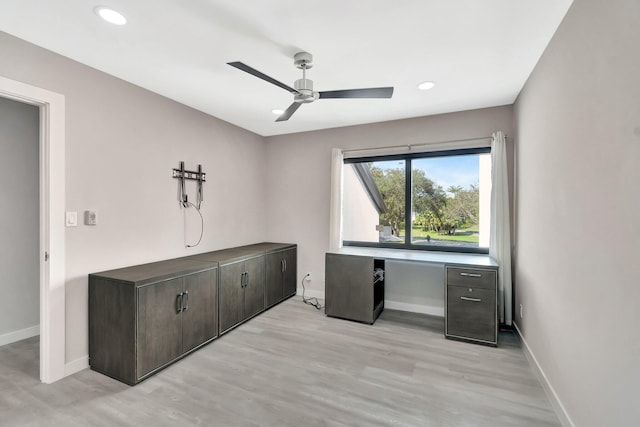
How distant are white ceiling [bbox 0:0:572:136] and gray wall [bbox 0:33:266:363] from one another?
0.54 feet

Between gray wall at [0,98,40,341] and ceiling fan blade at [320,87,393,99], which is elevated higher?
ceiling fan blade at [320,87,393,99]

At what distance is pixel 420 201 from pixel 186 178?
2.96m

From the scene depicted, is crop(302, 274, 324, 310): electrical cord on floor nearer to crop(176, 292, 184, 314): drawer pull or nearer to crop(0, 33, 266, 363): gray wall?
crop(0, 33, 266, 363): gray wall

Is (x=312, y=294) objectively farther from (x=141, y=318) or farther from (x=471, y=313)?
(x=141, y=318)

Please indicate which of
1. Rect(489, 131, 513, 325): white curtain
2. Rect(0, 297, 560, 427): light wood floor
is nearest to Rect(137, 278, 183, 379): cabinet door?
Rect(0, 297, 560, 427): light wood floor

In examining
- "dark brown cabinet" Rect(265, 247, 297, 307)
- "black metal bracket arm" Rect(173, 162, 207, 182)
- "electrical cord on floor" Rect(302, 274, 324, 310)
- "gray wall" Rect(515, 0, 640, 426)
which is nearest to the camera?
"gray wall" Rect(515, 0, 640, 426)

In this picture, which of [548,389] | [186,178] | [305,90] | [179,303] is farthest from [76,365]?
[548,389]

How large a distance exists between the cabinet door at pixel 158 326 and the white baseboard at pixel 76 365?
61 cm

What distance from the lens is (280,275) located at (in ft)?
13.4

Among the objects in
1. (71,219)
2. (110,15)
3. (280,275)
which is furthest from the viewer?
(280,275)

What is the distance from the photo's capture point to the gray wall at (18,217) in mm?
2814

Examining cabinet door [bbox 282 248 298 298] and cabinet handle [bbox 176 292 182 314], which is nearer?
cabinet handle [bbox 176 292 182 314]

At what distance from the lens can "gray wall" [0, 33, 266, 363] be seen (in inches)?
89.5

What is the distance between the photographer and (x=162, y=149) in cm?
302
